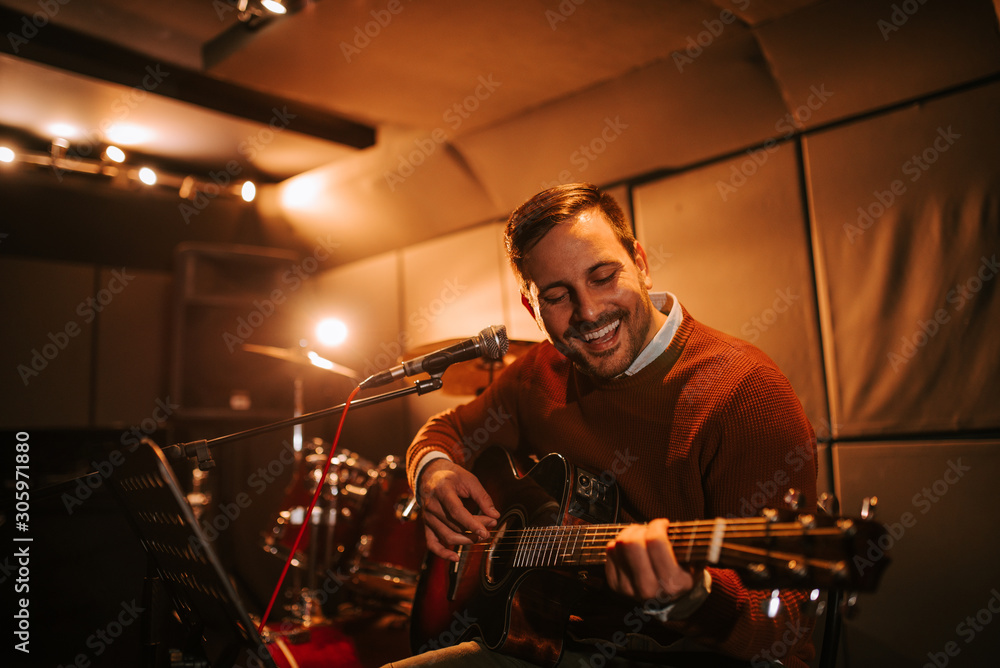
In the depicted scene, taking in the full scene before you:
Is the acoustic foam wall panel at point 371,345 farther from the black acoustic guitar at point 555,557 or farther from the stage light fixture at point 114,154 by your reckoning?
the black acoustic guitar at point 555,557

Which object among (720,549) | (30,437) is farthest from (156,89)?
(720,549)

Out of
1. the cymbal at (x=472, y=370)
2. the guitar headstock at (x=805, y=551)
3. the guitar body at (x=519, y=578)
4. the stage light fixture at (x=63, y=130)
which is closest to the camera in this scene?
the guitar headstock at (x=805, y=551)

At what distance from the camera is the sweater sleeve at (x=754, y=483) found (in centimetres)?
143

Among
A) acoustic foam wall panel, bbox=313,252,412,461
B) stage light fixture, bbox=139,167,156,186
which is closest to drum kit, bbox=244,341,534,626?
acoustic foam wall panel, bbox=313,252,412,461

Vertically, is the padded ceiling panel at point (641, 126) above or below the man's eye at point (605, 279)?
above

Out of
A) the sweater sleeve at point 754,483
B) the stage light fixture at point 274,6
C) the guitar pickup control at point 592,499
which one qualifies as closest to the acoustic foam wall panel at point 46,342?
the stage light fixture at point 274,6

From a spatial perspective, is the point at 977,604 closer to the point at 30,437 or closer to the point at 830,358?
the point at 830,358

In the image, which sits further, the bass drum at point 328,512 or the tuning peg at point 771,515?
the bass drum at point 328,512

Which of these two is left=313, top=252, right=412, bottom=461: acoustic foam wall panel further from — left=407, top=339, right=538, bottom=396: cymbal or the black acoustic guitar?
→ the black acoustic guitar

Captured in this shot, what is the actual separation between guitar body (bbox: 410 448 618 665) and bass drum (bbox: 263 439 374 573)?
1.73 meters

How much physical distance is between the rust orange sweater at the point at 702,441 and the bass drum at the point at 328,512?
1.58 meters

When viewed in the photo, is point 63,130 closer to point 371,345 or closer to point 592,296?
point 371,345

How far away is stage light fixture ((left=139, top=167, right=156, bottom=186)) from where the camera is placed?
488 centimetres

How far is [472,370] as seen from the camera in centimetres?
308
